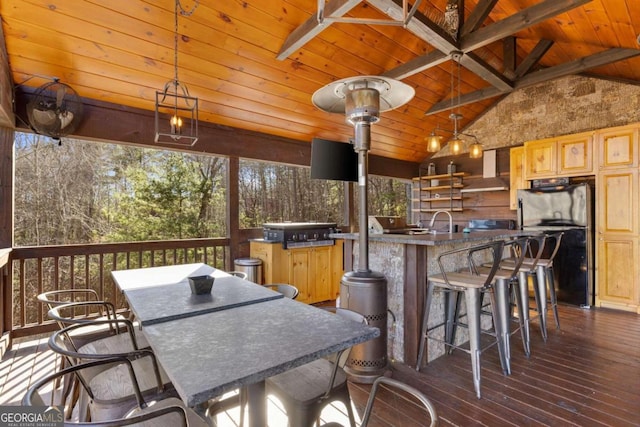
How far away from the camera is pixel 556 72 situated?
14.0 feet

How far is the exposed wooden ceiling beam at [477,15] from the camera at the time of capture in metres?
3.13

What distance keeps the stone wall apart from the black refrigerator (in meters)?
1.02

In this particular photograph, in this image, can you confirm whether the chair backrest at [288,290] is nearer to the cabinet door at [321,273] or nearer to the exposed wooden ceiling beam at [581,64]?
the cabinet door at [321,273]

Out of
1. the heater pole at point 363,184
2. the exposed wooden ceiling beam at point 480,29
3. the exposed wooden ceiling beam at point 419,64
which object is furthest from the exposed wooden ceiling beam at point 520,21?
the heater pole at point 363,184

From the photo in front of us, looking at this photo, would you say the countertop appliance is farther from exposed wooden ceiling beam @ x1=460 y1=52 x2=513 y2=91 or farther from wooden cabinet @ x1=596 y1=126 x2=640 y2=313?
wooden cabinet @ x1=596 y1=126 x2=640 y2=313

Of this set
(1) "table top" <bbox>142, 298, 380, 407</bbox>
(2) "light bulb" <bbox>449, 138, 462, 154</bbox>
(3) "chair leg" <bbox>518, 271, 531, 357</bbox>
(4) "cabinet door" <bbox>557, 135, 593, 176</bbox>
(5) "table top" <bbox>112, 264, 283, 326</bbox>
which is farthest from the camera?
(4) "cabinet door" <bbox>557, 135, 593, 176</bbox>

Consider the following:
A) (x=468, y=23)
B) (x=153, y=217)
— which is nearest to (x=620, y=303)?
(x=468, y=23)

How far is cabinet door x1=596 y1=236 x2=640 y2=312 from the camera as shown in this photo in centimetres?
390

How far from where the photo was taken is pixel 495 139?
18.4ft

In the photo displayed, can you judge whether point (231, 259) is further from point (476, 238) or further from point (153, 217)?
point (476, 238)

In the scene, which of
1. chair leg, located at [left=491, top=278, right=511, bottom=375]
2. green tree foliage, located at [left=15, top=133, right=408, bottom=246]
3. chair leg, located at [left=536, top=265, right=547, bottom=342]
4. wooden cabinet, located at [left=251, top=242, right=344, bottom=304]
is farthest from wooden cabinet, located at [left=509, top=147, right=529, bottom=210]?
chair leg, located at [left=491, top=278, right=511, bottom=375]

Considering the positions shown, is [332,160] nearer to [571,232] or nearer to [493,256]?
[493,256]

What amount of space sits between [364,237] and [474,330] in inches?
38.4
